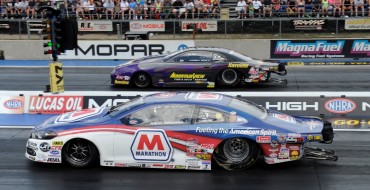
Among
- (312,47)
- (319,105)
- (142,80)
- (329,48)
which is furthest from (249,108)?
(329,48)

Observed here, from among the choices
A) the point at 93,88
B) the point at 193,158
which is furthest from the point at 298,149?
the point at 93,88

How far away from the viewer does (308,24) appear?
29.0 m

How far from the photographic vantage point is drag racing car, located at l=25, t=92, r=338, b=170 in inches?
374

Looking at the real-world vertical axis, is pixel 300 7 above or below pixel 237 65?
above

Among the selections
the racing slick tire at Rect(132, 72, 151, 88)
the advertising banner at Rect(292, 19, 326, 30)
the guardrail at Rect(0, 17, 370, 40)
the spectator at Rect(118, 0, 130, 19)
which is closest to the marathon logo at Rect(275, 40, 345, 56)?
the guardrail at Rect(0, 17, 370, 40)

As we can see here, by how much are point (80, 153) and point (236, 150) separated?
267 cm

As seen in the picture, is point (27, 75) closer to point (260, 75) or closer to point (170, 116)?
point (260, 75)

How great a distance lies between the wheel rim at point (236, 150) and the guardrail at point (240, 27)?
1965cm

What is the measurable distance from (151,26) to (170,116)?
20588 millimetres

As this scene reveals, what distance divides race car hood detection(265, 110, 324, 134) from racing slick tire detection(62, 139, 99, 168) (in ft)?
9.89

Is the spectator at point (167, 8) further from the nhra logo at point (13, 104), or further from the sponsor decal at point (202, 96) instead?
the sponsor decal at point (202, 96)

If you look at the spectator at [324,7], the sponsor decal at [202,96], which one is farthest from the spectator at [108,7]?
the sponsor decal at [202,96]

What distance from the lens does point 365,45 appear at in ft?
80.6

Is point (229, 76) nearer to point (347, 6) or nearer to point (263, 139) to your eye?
point (263, 139)
